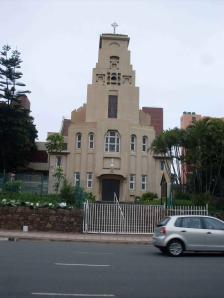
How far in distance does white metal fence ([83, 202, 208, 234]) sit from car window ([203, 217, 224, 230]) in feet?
27.4

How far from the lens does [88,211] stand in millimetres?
23688

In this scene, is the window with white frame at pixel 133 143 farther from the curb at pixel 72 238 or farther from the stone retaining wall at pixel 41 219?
the curb at pixel 72 238

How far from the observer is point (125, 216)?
24234 millimetres

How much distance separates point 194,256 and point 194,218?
125 cm

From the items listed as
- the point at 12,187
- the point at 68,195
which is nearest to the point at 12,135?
the point at 12,187

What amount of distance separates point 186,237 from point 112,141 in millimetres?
29318

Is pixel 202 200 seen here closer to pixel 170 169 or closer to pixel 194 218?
pixel 194 218

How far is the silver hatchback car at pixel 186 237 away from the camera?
1496 cm

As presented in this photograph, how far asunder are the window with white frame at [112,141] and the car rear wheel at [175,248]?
28868mm

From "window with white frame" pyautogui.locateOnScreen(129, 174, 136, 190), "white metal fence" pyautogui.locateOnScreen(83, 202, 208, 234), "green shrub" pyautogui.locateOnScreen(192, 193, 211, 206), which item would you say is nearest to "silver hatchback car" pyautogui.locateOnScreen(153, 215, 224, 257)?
"white metal fence" pyautogui.locateOnScreen(83, 202, 208, 234)

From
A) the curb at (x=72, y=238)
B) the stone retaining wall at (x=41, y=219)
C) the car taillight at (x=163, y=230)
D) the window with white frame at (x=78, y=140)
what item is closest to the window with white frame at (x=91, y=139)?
the window with white frame at (x=78, y=140)

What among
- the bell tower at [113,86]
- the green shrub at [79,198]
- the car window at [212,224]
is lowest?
the car window at [212,224]

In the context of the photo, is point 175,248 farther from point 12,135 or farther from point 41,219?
point 12,135

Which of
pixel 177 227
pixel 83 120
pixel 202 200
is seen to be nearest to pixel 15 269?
pixel 177 227
